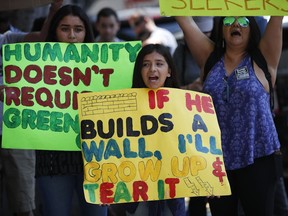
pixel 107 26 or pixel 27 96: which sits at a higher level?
pixel 107 26

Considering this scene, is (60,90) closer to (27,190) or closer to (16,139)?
(16,139)

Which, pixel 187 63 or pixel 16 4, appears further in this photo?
pixel 187 63

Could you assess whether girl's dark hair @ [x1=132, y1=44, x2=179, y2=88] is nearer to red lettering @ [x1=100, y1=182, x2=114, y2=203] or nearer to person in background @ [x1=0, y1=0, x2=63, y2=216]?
red lettering @ [x1=100, y1=182, x2=114, y2=203]

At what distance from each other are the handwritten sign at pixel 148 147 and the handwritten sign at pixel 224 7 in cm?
55

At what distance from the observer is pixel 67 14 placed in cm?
538

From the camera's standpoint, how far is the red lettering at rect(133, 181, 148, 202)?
4.88m

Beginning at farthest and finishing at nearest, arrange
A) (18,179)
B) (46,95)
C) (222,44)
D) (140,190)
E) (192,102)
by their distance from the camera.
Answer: (18,179) → (222,44) → (46,95) → (192,102) → (140,190)

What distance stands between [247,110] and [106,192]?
1.00 meters

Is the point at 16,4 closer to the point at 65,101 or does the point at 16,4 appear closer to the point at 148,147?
the point at 65,101

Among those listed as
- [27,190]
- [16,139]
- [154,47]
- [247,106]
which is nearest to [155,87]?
[154,47]

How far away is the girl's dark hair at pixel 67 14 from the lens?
5391mm

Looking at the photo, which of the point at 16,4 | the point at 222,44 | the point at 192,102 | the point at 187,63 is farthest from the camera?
the point at 187,63

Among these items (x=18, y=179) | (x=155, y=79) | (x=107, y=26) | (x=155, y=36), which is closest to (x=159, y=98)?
(x=155, y=79)

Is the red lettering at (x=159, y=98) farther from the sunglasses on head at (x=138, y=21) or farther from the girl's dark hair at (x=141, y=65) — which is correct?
the sunglasses on head at (x=138, y=21)
